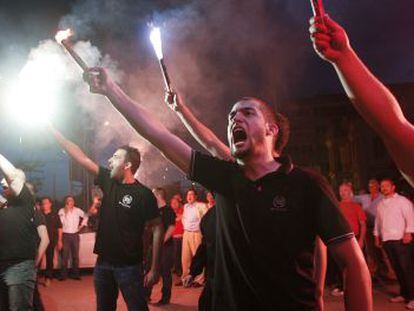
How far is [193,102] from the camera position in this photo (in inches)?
675

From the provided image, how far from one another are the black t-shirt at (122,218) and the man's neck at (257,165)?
95.7 inches

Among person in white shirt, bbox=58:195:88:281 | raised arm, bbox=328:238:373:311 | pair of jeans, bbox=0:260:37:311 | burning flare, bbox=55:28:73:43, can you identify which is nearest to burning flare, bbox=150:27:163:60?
burning flare, bbox=55:28:73:43

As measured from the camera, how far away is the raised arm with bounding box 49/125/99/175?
16.3 feet

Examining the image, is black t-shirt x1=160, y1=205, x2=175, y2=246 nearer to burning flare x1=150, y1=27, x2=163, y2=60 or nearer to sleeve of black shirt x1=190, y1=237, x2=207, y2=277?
sleeve of black shirt x1=190, y1=237, x2=207, y2=277

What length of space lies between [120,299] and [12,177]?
4.88 meters

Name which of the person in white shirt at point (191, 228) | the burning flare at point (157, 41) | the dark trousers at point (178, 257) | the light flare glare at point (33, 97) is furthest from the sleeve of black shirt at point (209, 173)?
the dark trousers at point (178, 257)

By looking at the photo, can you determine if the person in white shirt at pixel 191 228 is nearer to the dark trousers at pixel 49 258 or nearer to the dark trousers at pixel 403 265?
the dark trousers at pixel 49 258

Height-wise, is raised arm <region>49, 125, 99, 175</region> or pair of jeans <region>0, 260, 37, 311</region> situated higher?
raised arm <region>49, 125, 99, 175</region>

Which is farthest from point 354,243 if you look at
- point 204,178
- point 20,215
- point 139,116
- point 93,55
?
point 93,55

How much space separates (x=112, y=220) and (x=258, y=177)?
2.63 m

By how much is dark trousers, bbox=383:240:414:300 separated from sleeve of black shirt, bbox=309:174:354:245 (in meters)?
6.12

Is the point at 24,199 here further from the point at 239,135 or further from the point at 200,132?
the point at 239,135

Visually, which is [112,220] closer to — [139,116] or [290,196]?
[139,116]

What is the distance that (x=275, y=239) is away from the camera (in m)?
2.33
